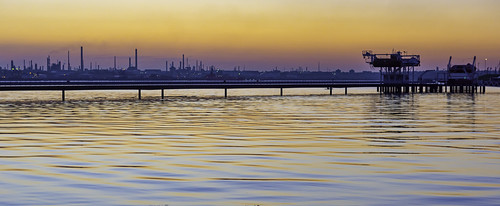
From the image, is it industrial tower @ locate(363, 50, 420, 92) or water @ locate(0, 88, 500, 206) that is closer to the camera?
water @ locate(0, 88, 500, 206)

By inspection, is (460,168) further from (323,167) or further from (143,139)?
(143,139)

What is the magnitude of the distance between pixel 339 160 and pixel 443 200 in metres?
8.63

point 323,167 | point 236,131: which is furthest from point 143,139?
point 323,167

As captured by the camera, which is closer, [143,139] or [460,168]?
[460,168]

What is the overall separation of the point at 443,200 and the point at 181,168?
8874 millimetres

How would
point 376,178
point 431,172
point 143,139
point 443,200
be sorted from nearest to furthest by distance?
point 443,200, point 376,178, point 431,172, point 143,139

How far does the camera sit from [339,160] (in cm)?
2595

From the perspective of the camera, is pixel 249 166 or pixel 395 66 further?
pixel 395 66

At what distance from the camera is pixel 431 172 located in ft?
74.1

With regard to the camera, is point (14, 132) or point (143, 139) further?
point (14, 132)

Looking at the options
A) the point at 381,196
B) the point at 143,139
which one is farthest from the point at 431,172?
the point at 143,139

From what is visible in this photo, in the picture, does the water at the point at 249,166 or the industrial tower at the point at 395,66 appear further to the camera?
the industrial tower at the point at 395,66

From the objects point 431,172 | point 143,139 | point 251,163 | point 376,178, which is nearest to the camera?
point 376,178

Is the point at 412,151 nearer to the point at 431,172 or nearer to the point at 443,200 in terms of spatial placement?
the point at 431,172
